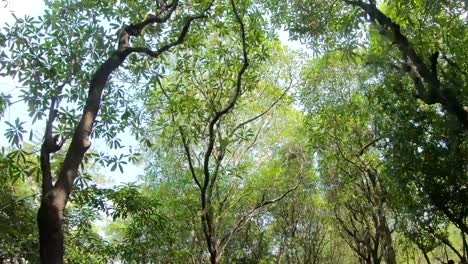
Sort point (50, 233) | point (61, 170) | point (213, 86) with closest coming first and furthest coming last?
point (50, 233)
point (61, 170)
point (213, 86)

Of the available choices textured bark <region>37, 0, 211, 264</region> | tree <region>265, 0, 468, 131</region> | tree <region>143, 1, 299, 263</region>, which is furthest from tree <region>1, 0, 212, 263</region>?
tree <region>265, 0, 468, 131</region>

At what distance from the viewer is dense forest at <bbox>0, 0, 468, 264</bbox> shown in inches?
185

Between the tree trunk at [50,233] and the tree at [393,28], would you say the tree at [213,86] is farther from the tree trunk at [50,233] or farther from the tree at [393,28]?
the tree trunk at [50,233]

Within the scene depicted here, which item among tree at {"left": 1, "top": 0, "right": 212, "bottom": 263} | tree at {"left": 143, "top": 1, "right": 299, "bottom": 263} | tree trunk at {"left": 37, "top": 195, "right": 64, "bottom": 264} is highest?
tree at {"left": 143, "top": 1, "right": 299, "bottom": 263}

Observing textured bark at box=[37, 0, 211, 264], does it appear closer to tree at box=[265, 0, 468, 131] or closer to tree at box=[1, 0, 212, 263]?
tree at box=[1, 0, 212, 263]

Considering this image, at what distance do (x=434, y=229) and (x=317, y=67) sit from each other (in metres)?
6.11

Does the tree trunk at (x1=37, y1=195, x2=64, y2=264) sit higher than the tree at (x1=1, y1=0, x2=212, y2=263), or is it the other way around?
the tree at (x1=1, y1=0, x2=212, y2=263)

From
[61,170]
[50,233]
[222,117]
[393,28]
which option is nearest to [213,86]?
[222,117]

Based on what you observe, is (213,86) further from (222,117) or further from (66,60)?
(66,60)

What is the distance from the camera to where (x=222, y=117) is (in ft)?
31.0

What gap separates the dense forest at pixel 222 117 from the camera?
4699mm

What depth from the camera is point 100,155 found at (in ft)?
15.4

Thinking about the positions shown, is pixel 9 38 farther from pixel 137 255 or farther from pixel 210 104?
pixel 210 104

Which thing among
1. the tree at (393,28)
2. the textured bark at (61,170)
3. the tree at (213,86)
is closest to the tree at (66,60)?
the textured bark at (61,170)
